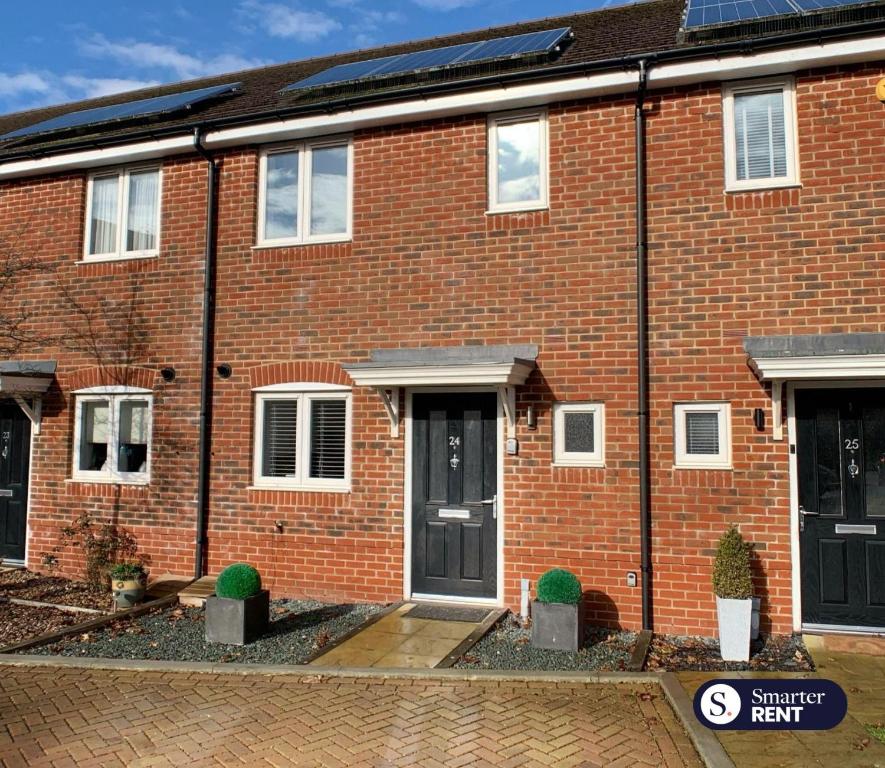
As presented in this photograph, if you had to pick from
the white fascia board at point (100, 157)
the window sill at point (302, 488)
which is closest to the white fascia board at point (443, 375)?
the window sill at point (302, 488)

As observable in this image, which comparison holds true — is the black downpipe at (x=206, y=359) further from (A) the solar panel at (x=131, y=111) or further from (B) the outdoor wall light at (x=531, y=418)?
(B) the outdoor wall light at (x=531, y=418)

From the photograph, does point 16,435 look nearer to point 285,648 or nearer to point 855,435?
point 285,648

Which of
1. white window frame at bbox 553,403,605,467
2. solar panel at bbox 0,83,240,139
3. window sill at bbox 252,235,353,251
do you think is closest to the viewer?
white window frame at bbox 553,403,605,467

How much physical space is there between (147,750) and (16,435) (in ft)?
22.4

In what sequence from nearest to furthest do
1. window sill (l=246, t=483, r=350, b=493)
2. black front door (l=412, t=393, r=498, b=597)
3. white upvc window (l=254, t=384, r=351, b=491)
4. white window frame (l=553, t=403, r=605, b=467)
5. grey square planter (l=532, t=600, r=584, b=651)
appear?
grey square planter (l=532, t=600, r=584, b=651) → white window frame (l=553, t=403, r=605, b=467) → black front door (l=412, t=393, r=498, b=597) → window sill (l=246, t=483, r=350, b=493) → white upvc window (l=254, t=384, r=351, b=491)

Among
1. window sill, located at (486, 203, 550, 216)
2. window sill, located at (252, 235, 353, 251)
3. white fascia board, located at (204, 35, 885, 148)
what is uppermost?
white fascia board, located at (204, 35, 885, 148)

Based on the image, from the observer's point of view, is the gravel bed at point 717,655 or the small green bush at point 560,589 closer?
the gravel bed at point 717,655

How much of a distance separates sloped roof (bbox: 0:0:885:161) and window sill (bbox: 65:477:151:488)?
170 inches

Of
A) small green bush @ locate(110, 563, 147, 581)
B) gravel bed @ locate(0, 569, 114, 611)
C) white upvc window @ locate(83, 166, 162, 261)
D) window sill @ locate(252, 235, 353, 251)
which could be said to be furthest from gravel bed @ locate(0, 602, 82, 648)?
window sill @ locate(252, 235, 353, 251)

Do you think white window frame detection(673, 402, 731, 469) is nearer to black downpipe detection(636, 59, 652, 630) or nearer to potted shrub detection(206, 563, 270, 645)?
black downpipe detection(636, 59, 652, 630)

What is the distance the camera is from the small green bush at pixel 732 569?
5.86 metres

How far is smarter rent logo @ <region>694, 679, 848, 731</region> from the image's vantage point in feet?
14.8

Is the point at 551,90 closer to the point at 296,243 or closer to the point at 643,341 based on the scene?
the point at 643,341

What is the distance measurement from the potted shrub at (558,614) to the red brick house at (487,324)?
896 millimetres
